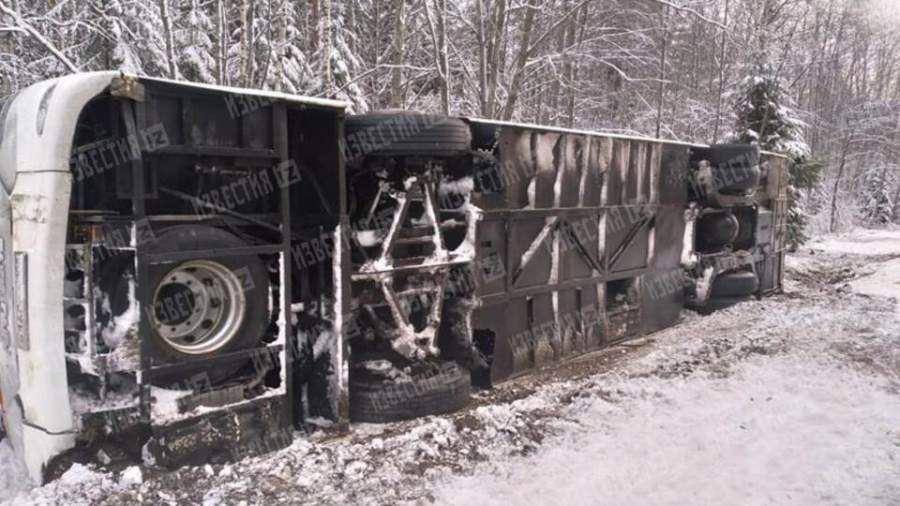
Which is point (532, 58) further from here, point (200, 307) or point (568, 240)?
point (200, 307)

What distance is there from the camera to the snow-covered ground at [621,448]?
3.79m

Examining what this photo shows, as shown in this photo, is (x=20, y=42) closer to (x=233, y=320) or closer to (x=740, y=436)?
(x=233, y=320)

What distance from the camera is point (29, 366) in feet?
11.6

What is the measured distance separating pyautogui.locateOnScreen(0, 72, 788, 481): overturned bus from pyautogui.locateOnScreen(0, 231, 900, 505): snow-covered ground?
0.31 metres

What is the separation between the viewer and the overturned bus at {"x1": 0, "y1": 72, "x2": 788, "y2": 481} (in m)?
3.60

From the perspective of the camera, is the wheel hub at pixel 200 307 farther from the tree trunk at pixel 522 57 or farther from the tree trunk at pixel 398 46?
the tree trunk at pixel 522 57

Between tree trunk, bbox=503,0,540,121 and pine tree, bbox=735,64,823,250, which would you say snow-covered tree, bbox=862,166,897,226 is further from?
tree trunk, bbox=503,0,540,121

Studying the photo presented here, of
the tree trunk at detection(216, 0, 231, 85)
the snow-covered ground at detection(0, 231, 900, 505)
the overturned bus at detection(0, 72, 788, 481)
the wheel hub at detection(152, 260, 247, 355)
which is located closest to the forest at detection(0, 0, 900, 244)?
the tree trunk at detection(216, 0, 231, 85)

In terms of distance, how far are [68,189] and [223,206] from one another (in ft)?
3.08

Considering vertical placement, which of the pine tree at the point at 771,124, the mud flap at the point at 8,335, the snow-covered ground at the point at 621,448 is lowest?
the snow-covered ground at the point at 621,448

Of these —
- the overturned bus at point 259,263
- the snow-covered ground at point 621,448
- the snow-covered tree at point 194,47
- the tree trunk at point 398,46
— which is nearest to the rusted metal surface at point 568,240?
the overturned bus at point 259,263

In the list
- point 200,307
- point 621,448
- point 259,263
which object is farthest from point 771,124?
point 200,307

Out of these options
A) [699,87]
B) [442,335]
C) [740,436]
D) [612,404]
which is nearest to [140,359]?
[442,335]

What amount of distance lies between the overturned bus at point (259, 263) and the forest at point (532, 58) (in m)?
6.22
